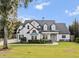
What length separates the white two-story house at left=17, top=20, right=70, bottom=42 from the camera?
212ft

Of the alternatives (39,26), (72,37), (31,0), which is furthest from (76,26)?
(31,0)

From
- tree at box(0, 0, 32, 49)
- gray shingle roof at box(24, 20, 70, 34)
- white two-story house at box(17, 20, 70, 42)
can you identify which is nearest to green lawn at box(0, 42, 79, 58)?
tree at box(0, 0, 32, 49)

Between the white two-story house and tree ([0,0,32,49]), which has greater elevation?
tree ([0,0,32,49])

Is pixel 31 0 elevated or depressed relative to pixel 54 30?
elevated

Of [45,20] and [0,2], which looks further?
[45,20]

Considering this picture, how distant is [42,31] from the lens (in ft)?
219

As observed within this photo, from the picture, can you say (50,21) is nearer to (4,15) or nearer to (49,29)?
(49,29)

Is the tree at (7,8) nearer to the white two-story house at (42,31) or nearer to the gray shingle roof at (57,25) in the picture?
the white two-story house at (42,31)

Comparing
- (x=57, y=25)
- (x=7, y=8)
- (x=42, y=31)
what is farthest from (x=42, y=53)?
(x=57, y=25)

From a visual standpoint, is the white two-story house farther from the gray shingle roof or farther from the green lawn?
the green lawn

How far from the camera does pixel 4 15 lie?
3262 cm

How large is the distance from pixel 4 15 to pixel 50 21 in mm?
39282

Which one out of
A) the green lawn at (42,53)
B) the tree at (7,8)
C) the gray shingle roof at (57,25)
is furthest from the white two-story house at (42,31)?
the green lawn at (42,53)

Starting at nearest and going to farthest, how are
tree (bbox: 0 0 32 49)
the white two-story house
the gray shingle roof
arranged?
1. tree (bbox: 0 0 32 49)
2. the white two-story house
3. the gray shingle roof
